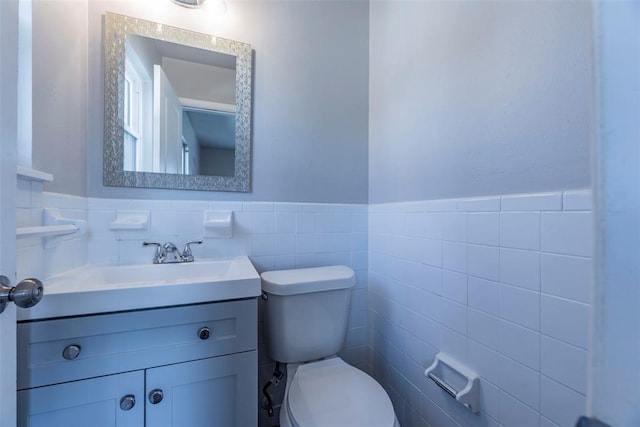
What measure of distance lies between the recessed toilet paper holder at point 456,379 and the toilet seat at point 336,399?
Answer: 0.21 m

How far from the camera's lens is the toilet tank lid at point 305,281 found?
1070mm

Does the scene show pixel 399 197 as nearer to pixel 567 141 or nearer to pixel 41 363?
pixel 567 141

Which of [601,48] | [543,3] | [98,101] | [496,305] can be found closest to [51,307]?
[98,101]

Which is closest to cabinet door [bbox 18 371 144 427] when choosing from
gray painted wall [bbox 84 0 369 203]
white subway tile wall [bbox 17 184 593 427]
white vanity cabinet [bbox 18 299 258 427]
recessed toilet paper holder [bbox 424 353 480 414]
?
white vanity cabinet [bbox 18 299 258 427]

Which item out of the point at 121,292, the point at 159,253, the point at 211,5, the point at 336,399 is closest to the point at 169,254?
the point at 159,253

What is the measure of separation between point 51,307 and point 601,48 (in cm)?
112

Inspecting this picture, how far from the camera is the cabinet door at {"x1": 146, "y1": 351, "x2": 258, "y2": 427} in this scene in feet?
2.49

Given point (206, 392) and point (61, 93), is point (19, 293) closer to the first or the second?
point (206, 392)

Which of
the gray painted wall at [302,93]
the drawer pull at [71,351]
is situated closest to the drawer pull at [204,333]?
the drawer pull at [71,351]

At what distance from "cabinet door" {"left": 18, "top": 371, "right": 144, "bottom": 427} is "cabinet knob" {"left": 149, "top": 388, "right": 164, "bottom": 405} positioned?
0.08 feet

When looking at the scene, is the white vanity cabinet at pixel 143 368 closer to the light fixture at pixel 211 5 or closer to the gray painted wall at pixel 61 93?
the gray painted wall at pixel 61 93

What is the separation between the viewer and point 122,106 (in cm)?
111

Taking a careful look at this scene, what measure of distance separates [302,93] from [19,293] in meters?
1.31

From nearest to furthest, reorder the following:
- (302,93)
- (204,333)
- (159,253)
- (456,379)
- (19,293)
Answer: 1. (19,293)
2. (204,333)
3. (456,379)
4. (159,253)
5. (302,93)
